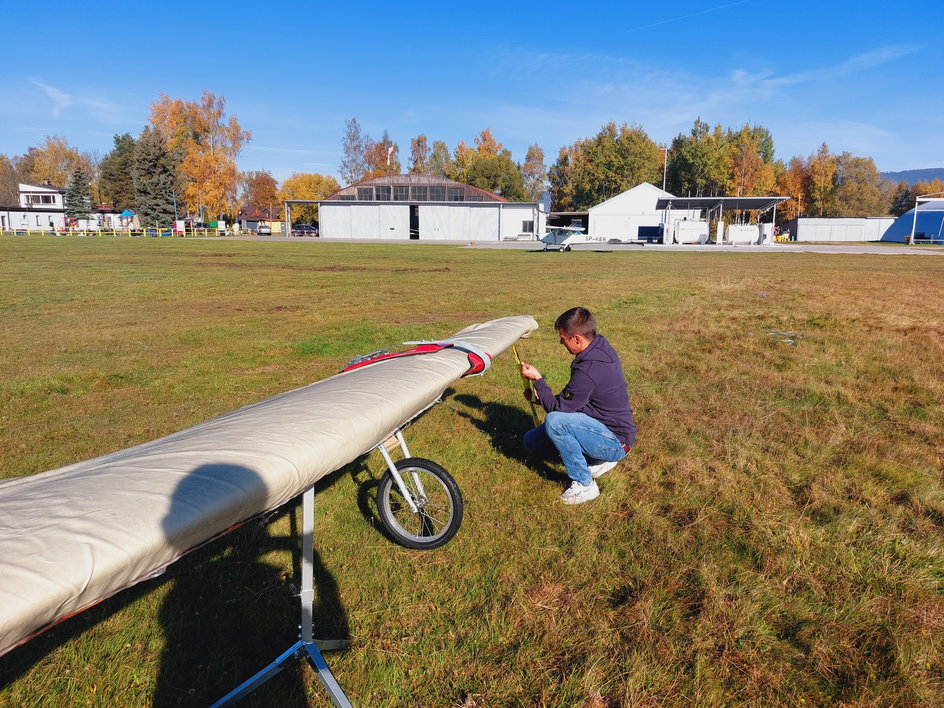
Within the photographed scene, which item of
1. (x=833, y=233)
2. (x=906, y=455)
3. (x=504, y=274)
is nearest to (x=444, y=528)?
(x=906, y=455)

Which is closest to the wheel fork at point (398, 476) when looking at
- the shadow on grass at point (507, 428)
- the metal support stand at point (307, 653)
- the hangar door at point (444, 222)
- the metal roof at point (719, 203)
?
the metal support stand at point (307, 653)

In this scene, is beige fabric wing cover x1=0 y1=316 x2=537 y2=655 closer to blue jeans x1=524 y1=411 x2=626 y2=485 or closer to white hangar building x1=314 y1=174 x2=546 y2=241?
blue jeans x1=524 y1=411 x2=626 y2=485

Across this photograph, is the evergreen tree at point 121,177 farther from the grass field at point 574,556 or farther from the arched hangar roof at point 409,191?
the grass field at point 574,556

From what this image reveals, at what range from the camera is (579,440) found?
4.30 metres

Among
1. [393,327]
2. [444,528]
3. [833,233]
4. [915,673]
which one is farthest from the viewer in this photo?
[833,233]

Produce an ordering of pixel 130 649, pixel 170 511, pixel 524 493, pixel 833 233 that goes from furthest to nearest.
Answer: pixel 833 233
pixel 524 493
pixel 130 649
pixel 170 511

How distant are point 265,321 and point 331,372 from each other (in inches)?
185

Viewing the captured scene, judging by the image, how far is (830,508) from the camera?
418 centimetres

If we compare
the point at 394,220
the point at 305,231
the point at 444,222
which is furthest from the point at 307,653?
the point at 305,231

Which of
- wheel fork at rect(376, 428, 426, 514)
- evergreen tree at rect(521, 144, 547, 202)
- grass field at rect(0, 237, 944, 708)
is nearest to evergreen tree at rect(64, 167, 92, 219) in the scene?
evergreen tree at rect(521, 144, 547, 202)

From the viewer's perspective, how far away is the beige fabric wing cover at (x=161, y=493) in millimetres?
1497

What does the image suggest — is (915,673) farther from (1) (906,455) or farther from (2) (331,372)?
(2) (331,372)

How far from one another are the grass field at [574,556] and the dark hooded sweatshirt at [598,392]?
0.61 meters

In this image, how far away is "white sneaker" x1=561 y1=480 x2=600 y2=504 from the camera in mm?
4355
